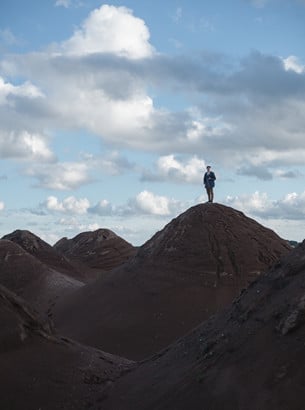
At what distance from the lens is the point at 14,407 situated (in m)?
7.93

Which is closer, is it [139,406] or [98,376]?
[139,406]

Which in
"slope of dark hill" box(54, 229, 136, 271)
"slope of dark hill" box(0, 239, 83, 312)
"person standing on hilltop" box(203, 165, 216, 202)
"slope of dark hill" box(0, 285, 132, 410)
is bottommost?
"slope of dark hill" box(0, 285, 132, 410)

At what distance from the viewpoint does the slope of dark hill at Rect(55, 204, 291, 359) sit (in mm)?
15422

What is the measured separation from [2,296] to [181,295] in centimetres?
744

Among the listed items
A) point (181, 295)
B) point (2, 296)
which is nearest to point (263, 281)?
point (2, 296)

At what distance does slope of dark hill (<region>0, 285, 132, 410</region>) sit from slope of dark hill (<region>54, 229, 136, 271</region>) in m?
22.7

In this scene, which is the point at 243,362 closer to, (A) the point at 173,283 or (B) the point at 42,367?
(B) the point at 42,367

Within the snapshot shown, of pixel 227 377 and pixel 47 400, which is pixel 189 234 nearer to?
pixel 47 400

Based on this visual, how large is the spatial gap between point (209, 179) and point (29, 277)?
1130cm

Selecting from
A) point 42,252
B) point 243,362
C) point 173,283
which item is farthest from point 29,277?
point 243,362

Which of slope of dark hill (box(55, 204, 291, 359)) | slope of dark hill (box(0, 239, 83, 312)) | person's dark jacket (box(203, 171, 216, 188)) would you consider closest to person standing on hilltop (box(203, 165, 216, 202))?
person's dark jacket (box(203, 171, 216, 188))

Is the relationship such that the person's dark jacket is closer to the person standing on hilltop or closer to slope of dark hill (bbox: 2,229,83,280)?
the person standing on hilltop

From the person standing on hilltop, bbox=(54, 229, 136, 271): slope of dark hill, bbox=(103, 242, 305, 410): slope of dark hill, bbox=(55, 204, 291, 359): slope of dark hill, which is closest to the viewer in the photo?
bbox=(103, 242, 305, 410): slope of dark hill

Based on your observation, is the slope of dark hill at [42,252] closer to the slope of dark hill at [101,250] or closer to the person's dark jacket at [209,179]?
the slope of dark hill at [101,250]
